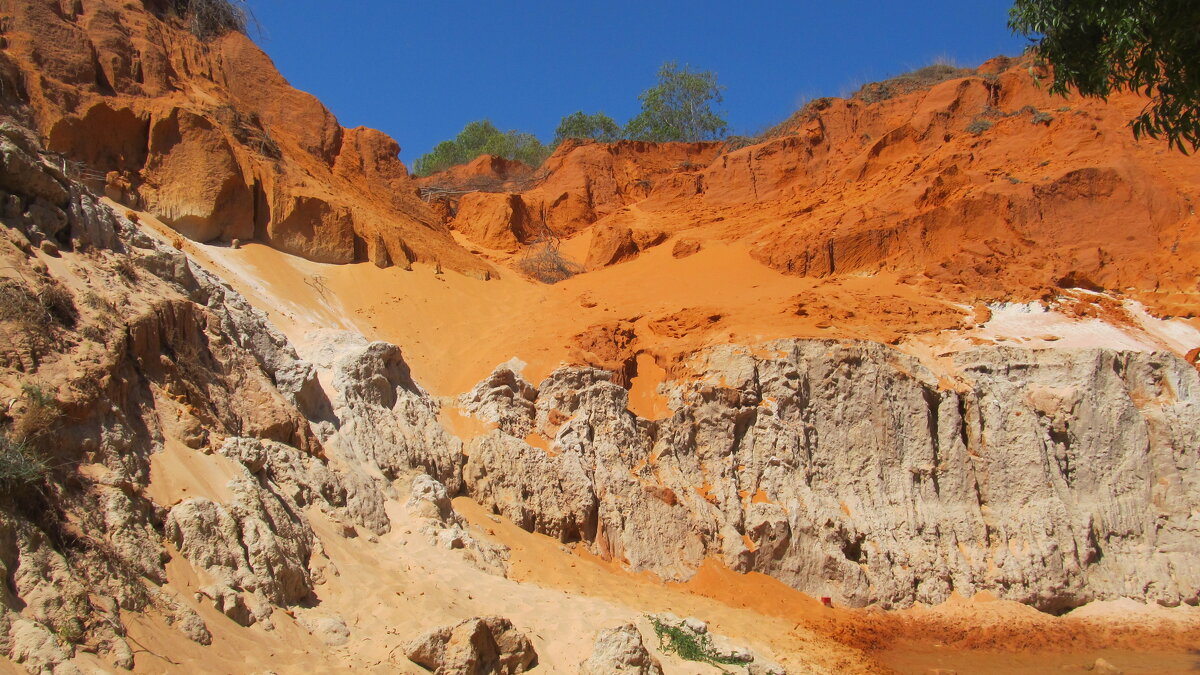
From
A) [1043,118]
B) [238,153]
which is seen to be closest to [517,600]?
[238,153]

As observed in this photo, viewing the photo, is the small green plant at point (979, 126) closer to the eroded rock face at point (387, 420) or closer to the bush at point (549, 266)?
the bush at point (549, 266)

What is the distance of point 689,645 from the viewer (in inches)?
371

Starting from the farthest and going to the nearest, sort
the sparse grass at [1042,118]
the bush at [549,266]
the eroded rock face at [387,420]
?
the bush at [549,266]
the sparse grass at [1042,118]
the eroded rock face at [387,420]

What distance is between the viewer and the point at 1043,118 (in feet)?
70.2

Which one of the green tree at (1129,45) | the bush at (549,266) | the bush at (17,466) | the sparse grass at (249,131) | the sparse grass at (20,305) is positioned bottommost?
the bush at (17,466)

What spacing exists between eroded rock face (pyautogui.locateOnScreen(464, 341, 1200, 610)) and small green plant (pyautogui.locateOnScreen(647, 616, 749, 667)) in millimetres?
2289

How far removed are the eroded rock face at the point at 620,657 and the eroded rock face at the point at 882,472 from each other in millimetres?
3672

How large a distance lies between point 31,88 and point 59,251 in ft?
19.8

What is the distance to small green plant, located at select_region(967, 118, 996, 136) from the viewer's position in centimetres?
2220

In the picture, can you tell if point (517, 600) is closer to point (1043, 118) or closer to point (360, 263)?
point (360, 263)

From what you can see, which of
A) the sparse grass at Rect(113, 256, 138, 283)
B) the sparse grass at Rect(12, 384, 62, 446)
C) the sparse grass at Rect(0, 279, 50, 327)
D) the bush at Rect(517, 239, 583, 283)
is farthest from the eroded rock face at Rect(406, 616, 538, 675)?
the bush at Rect(517, 239, 583, 283)

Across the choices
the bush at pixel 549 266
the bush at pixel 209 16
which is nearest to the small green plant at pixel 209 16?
the bush at pixel 209 16

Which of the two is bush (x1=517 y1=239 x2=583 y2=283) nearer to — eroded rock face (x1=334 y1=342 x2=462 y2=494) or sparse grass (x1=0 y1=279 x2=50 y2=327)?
eroded rock face (x1=334 y1=342 x2=462 y2=494)

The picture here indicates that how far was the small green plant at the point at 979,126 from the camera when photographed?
22203mm
